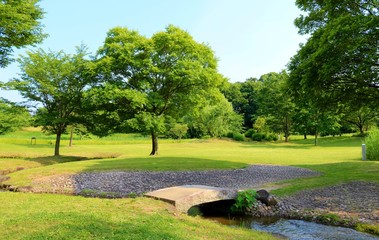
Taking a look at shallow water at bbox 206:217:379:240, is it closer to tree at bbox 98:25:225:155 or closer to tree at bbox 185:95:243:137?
tree at bbox 98:25:225:155

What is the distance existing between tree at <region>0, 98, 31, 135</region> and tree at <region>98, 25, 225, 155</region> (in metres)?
7.76

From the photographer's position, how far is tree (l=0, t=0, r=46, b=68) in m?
18.9

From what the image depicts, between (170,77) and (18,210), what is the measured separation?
20.7 meters

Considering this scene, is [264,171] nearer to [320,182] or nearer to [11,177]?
[320,182]

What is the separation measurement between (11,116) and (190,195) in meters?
33.5

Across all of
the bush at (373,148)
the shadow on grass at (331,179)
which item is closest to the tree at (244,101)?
the bush at (373,148)

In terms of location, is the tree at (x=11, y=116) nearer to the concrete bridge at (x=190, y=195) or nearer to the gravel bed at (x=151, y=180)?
the gravel bed at (x=151, y=180)

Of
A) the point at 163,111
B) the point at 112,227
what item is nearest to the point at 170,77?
the point at 163,111

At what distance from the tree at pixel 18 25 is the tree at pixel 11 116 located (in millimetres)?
6161

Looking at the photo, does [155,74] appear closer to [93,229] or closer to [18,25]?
[18,25]

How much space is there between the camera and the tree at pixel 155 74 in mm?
27734

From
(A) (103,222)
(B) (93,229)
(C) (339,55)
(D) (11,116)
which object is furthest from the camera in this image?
(D) (11,116)

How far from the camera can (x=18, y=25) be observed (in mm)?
19859

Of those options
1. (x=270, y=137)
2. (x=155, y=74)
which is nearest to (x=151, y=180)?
(x=155, y=74)
